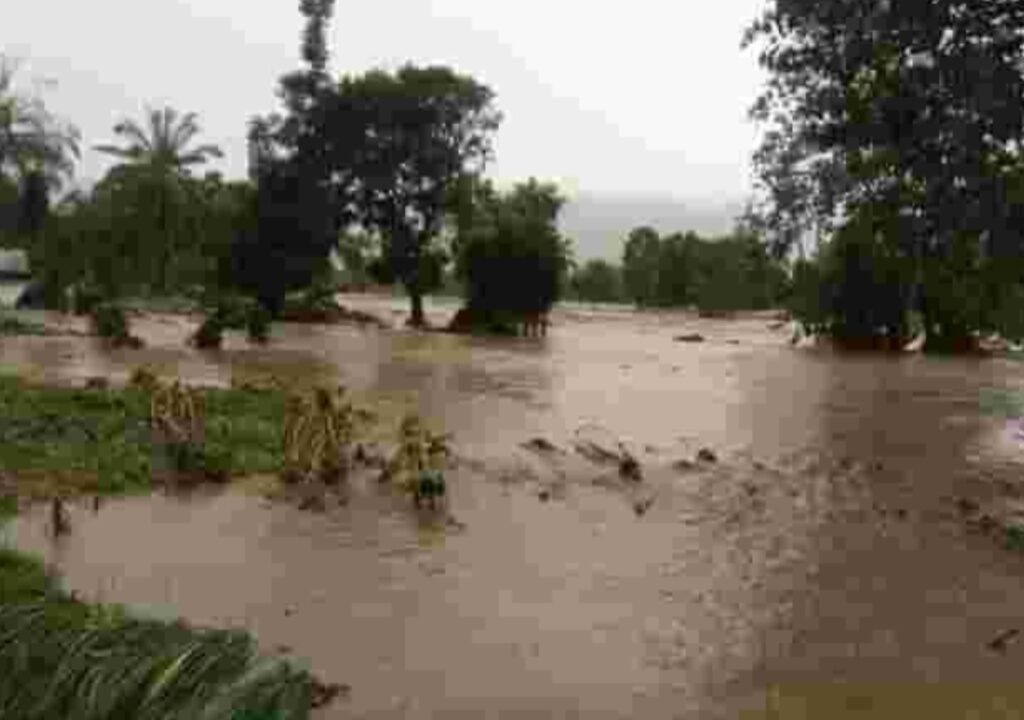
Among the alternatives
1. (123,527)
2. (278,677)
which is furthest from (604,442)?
(278,677)

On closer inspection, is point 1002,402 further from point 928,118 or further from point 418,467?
point 418,467

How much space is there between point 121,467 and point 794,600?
619 centimetres

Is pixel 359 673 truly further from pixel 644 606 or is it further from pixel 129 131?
pixel 129 131

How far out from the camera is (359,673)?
571 cm

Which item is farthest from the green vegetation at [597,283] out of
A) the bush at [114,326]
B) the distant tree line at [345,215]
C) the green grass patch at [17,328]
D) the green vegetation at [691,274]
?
the bush at [114,326]

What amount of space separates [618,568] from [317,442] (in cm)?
345

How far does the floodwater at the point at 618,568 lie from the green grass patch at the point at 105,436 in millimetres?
896

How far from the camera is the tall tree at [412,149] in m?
31.4

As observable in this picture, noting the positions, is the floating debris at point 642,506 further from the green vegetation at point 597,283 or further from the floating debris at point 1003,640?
the green vegetation at point 597,283

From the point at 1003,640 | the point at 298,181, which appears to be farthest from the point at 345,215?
the point at 1003,640

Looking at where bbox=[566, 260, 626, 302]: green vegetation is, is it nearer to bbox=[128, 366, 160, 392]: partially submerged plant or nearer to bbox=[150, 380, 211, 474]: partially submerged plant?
bbox=[128, 366, 160, 392]: partially submerged plant

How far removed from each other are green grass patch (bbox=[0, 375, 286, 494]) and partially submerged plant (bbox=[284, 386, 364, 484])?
42 centimetres

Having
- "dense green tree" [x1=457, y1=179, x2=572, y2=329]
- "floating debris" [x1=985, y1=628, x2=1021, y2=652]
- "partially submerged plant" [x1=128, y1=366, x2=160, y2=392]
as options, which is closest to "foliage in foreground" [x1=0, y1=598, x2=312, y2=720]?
"floating debris" [x1=985, y1=628, x2=1021, y2=652]

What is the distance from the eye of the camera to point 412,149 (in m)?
31.6
